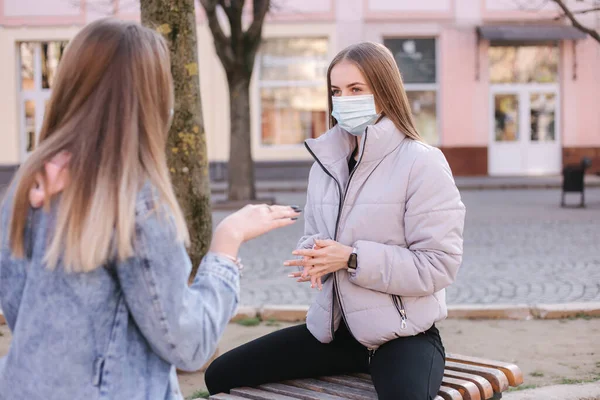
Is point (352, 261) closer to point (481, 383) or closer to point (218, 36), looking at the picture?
point (481, 383)

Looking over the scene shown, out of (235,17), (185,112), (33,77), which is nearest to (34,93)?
(33,77)

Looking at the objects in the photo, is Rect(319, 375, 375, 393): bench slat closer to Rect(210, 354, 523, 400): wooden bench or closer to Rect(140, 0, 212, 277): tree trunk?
Rect(210, 354, 523, 400): wooden bench

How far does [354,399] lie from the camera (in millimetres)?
2941

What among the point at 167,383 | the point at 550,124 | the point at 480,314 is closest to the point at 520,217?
the point at 480,314

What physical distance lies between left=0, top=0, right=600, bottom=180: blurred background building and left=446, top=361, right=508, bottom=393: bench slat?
20.3m

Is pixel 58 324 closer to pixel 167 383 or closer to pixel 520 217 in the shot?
pixel 167 383

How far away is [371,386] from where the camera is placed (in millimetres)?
3080

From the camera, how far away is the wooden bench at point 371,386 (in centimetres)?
298

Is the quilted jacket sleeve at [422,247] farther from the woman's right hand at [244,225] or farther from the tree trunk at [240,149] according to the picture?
the tree trunk at [240,149]

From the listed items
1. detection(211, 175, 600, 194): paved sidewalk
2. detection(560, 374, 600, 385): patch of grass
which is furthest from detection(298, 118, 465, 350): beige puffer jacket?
detection(211, 175, 600, 194): paved sidewalk

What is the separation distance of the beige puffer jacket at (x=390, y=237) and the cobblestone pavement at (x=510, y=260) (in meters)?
3.80

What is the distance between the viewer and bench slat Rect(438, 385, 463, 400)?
9.56 feet

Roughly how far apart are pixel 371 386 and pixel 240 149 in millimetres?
13866

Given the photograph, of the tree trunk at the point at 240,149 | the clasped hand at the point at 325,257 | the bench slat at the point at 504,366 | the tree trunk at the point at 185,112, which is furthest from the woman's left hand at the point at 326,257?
the tree trunk at the point at 240,149
